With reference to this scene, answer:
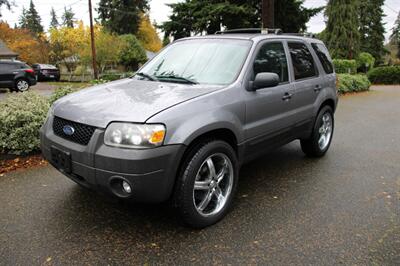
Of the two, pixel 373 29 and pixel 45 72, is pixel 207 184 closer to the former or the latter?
pixel 45 72

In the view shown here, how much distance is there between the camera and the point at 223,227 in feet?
11.1

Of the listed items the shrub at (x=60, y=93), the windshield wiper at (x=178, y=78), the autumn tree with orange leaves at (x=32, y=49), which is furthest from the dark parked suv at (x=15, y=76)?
the autumn tree with orange leaves at (x=32, y=49)

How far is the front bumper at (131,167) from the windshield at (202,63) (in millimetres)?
1182

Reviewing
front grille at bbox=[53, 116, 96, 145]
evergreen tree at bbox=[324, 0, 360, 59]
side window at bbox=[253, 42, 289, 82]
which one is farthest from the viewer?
evergreen tree at bbox=[324, 0, 360, 59]

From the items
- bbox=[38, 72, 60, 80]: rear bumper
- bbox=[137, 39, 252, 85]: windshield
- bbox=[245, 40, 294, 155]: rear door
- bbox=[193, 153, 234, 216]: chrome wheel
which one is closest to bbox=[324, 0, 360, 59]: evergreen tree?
bbox=[38, 72, 60, 80]: rear bumper

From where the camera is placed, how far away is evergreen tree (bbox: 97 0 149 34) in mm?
48500

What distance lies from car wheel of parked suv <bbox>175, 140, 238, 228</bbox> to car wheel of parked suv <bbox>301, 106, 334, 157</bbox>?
220 cm

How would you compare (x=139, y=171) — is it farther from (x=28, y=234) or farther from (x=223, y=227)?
(x=28, y=234)

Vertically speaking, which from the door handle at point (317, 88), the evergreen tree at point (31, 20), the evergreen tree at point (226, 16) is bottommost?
the door handle at point (317, 88)

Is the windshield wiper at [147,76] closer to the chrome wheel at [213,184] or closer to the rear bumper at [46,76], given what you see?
the chrome wheel at [213,184]

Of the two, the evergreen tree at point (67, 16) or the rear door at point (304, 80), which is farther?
the evergreen tree at point (67, 16)

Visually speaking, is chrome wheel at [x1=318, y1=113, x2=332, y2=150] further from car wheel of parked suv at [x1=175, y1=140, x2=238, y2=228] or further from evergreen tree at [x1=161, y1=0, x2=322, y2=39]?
evergreen tree at [x1=161, y1=0, x2=322, y2=39]

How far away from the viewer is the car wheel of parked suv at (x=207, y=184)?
120 inches

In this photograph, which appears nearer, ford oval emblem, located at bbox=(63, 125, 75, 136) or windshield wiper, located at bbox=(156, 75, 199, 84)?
ford oval emblem, located at bbox=(63, 125, 75, 136)
